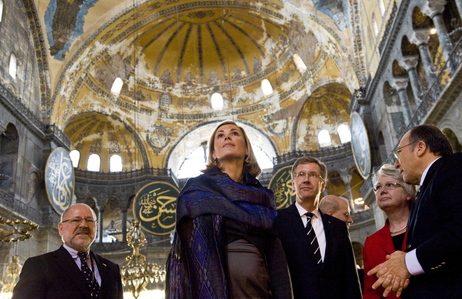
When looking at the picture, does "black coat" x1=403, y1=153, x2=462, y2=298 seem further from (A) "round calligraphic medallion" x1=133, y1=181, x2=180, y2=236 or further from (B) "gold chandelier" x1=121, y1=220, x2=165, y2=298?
(A) "round calligraphic medallion" x1=133, y1=181, x2=180, y2=236

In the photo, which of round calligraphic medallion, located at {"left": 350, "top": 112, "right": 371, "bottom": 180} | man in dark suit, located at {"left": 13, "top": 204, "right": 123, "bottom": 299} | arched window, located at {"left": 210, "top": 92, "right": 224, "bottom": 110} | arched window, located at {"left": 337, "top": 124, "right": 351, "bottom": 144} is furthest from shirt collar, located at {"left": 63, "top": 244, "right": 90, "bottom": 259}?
arched window, located at {"left": 210, "top": 92, "right": 224, "bottom": 110}

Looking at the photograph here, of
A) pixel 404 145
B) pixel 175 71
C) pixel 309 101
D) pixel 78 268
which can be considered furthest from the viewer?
pixel 175 71

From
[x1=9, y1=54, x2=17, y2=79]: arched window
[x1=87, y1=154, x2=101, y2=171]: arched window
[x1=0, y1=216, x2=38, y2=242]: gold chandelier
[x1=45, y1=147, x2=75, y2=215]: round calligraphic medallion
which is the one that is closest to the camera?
[x1=0, y1=216, x2=38, y2=242]: gold chandelier

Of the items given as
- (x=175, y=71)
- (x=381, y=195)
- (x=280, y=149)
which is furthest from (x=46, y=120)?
(x=381, y=195)

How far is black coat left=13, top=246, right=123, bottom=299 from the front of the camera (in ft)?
8.14

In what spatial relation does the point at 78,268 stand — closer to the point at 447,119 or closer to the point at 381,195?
the point at 381,195

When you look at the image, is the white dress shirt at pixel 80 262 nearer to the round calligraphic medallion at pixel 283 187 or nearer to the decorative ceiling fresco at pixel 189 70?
the round calligraphic medallion at pixel 283 187

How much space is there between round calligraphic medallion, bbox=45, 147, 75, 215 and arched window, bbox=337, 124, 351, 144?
37.3 feet

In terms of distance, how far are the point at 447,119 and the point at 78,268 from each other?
8.23m

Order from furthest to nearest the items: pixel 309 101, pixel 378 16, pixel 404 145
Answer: pixel 309 101
pixel 378 16
pixel 404 145

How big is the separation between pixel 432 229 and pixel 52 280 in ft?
7.20

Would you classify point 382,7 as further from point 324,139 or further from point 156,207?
point 156,207

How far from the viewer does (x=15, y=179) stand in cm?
1262

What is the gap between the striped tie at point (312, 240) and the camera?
2.37 meters
